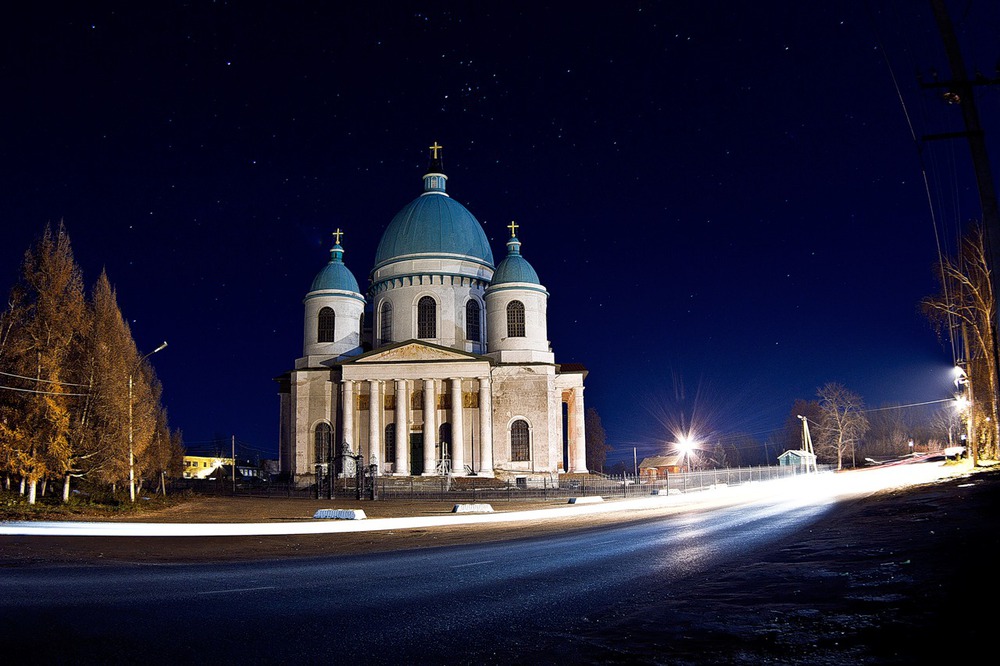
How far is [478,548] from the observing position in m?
13.8

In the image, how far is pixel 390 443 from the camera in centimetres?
5016

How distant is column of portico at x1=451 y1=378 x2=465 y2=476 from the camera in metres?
47.8

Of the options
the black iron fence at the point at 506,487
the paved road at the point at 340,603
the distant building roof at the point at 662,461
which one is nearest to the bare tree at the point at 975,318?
the black iron fence at the point at 506,487

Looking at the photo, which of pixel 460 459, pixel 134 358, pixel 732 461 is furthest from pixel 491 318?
pixel 732 461

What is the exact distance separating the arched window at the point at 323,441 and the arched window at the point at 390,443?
3955 mm

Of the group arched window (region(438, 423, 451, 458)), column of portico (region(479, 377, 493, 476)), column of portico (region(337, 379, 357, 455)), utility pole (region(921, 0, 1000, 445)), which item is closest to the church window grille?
column of portico (region(337, 379, 357, 455))

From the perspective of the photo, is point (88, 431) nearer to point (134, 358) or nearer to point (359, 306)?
point (134, 358)

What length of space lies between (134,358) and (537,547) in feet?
98.0

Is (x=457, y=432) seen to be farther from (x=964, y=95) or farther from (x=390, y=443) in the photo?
(x=964, y=95)

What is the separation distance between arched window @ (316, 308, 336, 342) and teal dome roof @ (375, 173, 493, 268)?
5535mm

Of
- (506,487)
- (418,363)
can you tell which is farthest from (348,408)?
(506,487)

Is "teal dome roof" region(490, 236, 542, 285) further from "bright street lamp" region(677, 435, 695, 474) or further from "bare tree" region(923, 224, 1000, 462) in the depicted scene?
"bare tree" region(923, 224, 1000, 462)

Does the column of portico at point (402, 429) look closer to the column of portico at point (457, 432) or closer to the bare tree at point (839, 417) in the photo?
the column of portico at point (457, 432)

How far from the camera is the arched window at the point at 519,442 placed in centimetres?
4934
